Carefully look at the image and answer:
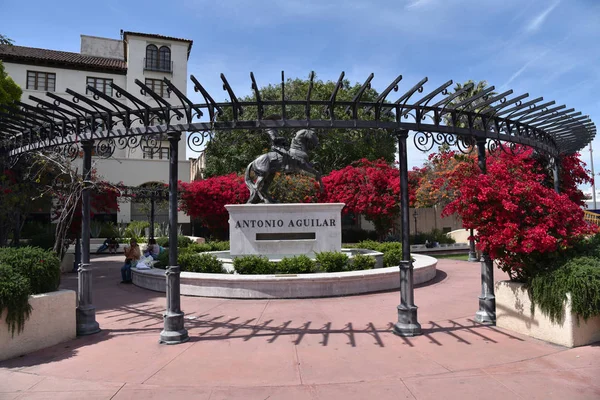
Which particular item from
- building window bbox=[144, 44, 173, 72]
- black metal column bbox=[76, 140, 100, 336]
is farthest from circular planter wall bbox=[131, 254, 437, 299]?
building window bbox=[144, 44, 173, 72]

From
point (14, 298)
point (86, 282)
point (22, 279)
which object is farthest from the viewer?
point (86, 282)

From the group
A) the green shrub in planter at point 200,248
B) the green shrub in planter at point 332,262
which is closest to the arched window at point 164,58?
the green shrub in planter at point 200,248

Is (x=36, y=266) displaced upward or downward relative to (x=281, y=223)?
downward

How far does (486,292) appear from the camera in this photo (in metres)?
6.88

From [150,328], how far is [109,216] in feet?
89.7

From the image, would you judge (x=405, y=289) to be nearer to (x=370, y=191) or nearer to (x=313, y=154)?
(x=370, y=191)

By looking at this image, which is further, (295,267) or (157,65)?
(157,65)

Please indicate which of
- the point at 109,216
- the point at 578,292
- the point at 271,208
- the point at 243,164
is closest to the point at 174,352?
the point at 578,292

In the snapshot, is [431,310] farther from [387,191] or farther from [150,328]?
[387,191]

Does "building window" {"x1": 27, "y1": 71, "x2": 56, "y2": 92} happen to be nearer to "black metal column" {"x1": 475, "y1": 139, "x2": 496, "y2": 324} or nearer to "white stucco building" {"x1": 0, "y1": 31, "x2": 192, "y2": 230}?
"white stucco building" {"x1": 0, "y1": 31, "x2": 192, "y2": 230}

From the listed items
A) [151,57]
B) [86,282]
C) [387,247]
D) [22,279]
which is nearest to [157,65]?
[151,57]

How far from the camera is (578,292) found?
5301 millimetres

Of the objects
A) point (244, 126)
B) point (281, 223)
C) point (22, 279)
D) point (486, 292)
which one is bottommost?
point (486, 292)

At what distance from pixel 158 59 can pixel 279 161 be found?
25.7 metres
